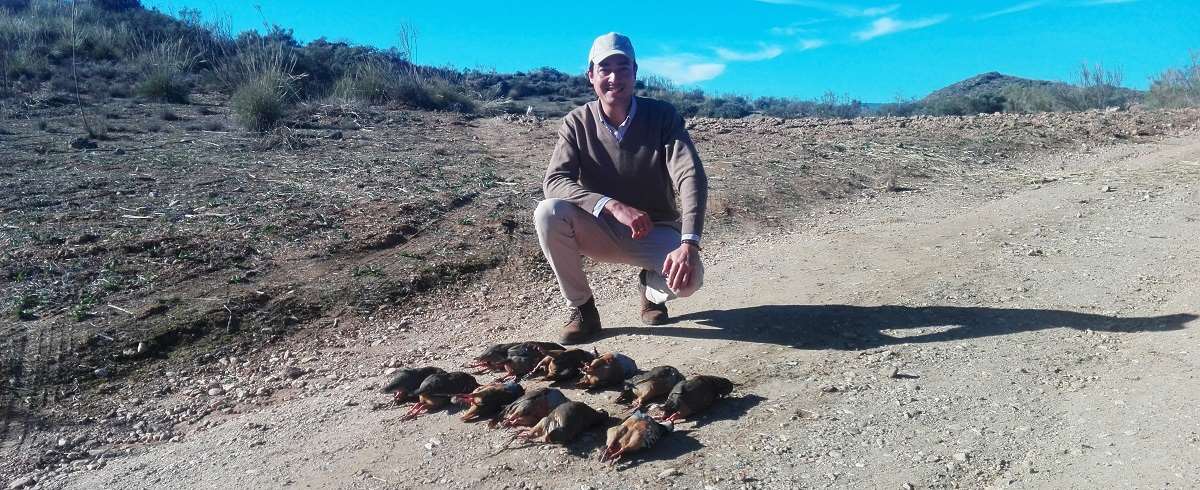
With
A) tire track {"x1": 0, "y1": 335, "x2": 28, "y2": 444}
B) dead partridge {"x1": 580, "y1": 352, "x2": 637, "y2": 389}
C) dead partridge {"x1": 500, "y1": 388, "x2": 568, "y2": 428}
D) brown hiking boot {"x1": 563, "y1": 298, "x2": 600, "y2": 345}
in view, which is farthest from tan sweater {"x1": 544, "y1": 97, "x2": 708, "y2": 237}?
tire track {"x1": 0, "y1": 335, "x2": 28, "y2": 444}

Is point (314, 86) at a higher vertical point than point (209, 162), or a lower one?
higher

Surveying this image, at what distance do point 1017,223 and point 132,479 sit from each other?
6802 millimetres

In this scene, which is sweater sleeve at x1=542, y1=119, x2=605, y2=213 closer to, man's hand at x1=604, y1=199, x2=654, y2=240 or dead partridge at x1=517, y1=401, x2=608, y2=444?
man's hand at x1=604, y1=199, x2=654, y2=240

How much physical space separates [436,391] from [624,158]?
5.49ft

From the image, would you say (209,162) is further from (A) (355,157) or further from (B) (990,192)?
(B) (990,192)

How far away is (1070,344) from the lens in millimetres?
4395

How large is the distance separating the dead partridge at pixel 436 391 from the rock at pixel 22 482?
A: 1.55 metres

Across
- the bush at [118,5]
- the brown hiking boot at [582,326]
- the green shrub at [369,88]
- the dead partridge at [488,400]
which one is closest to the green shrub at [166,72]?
the green shrub at [369,88]

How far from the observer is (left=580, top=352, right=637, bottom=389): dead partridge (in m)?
4.14

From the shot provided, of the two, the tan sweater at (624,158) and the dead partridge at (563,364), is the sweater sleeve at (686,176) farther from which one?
the dead partridge at (563,364)

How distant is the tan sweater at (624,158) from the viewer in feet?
15.8

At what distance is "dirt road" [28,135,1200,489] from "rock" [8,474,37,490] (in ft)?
0.25

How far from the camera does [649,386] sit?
3.89 metres

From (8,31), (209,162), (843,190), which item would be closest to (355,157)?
(209,162)
